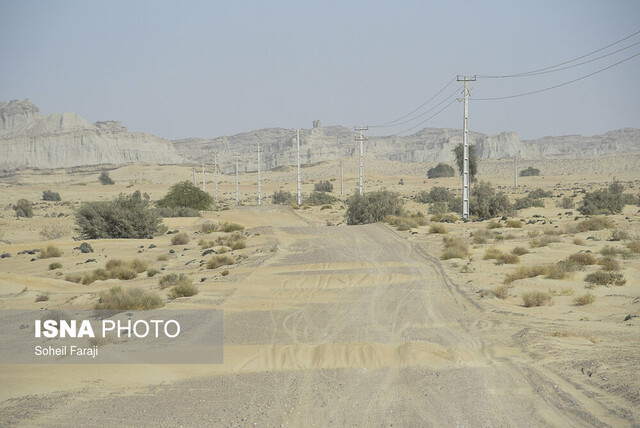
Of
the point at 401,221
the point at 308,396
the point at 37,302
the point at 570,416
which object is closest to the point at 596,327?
the point at 570,416

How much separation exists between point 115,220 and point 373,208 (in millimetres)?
16435

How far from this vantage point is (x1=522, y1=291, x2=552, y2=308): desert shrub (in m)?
14.1

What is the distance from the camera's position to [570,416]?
720 centimetres

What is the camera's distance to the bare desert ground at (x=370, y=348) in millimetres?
7507

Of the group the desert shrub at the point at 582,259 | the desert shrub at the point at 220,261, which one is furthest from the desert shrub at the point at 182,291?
the desert shrub at the point at 582,259

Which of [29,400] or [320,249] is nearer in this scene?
[29,400]

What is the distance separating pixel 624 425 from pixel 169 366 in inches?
250

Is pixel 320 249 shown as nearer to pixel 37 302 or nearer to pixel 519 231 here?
pixel 519 231

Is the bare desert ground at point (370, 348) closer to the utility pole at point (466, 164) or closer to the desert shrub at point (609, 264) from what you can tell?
the desert shrub at point (609, 264)

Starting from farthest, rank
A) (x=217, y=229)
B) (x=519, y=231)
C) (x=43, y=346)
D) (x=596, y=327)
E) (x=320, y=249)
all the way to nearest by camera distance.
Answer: (x=217, y=229) < (x=519, y=231) < (x=320, y=249) < (x=596, y=327) < (x=43, y=346)

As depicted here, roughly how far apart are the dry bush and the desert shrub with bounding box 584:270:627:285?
110 ft

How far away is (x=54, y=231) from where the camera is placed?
4181cm

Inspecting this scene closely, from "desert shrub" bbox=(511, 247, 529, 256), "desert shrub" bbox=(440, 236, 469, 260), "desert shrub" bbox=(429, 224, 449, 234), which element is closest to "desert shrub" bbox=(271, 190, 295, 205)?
"desert shrub" bbox=(429, 224, 449, 234)

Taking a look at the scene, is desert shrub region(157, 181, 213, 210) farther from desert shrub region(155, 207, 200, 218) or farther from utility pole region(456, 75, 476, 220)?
utility pole region(456, 75, 476, 220)
